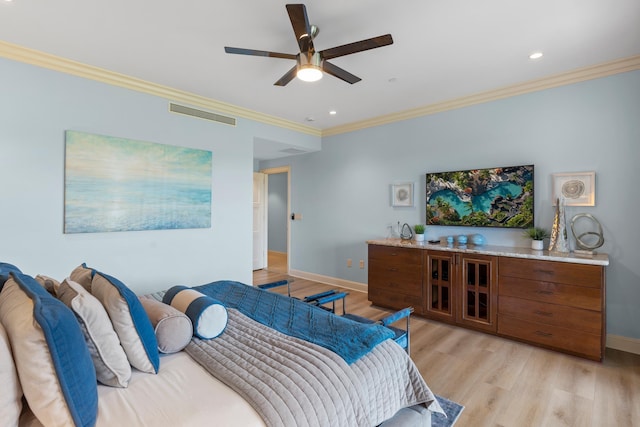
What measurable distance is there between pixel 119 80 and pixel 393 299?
384cm

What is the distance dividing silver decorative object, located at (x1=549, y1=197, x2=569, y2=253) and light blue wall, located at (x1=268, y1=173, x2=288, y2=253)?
6.17 metres

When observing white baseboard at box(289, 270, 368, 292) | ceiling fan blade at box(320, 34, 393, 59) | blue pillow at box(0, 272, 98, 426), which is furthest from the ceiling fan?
white baseboard at box(289, 270, 368, 292)

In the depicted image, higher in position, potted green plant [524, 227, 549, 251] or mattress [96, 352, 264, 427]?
potted green plant [524, 227, 549, 251]

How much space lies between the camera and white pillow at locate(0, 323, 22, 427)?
88cm

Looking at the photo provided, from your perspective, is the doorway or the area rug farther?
the doorway

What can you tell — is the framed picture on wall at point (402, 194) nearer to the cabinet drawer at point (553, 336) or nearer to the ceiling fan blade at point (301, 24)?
the cabinet drawer at point (553, 336)

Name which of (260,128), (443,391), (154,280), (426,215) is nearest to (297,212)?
(260,128)

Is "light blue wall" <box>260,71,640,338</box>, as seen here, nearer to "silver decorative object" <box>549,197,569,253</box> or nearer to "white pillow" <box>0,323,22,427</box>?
"silver decorative object" <box>549,197,569,253</box>

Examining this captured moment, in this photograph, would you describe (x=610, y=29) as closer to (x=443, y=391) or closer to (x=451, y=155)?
(x=451, y=155)

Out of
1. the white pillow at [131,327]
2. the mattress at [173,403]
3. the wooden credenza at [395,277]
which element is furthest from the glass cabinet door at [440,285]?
the white pillow at [131,327]

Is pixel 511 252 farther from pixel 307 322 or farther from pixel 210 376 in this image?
pixel 210 376

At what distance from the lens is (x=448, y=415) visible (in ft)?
6.44

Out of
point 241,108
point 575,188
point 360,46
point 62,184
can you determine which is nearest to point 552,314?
point 575,188

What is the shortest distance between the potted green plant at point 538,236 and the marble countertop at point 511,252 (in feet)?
0.19
